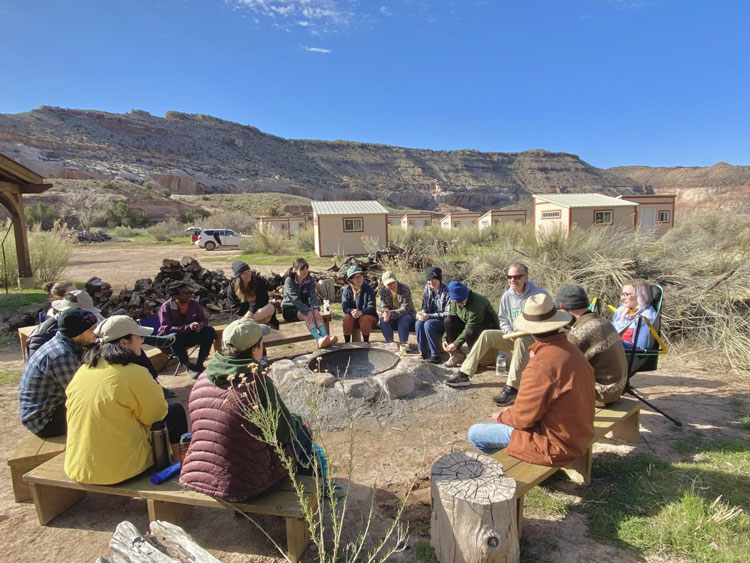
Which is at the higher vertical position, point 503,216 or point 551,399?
point 503,216

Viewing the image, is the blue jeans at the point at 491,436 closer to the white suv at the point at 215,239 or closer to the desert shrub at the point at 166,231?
the white suv at the point at 215,239

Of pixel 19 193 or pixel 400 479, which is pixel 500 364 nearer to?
pixel 400 479

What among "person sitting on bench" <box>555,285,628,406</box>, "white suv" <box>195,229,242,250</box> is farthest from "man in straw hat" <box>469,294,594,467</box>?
"white suv" <box>195,229,242,250</box>

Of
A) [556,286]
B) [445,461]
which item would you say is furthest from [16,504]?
[556,286]

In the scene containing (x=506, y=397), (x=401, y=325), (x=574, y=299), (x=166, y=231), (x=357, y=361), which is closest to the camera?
(x=574, y=299)

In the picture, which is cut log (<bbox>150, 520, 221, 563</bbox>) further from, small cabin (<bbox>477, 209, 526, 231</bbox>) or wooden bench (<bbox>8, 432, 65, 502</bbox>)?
small cabin (<bbox>477, 209, 526, 231</bbox>)

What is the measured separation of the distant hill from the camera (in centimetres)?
5488

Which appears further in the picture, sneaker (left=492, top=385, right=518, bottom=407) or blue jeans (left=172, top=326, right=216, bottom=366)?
blue jeans (left=172, top=326, right=216, bottom=366)

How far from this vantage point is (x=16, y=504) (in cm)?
293

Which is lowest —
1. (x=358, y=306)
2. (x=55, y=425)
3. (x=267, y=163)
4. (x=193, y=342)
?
(x=55, y=425)

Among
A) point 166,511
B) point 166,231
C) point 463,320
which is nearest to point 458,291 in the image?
point 463,320

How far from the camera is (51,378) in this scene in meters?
2.96

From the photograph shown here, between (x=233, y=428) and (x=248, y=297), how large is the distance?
12.7 feet

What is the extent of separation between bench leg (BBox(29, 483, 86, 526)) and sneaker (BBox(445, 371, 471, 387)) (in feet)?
10.7
